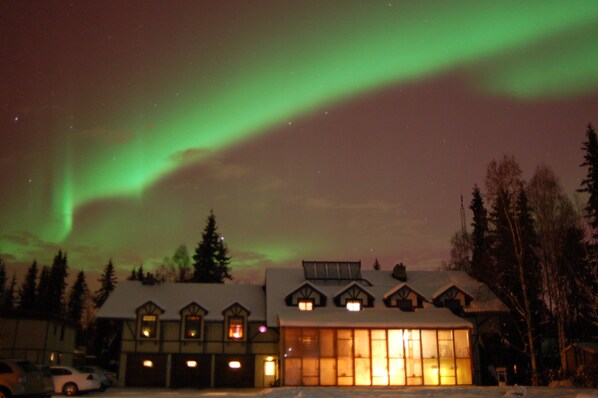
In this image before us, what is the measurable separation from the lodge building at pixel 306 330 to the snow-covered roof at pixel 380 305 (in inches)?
3.1

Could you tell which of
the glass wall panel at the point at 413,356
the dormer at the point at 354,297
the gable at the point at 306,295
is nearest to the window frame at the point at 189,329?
the gable at the point at 306,295

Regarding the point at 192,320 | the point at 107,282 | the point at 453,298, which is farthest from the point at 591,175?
the point at 107,282

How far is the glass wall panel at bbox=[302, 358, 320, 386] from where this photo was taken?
114ft

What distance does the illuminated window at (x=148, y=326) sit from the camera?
39531 mm

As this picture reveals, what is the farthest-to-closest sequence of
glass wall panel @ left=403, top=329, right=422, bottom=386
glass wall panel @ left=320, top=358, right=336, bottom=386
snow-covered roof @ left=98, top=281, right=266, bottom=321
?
1. snow-covered roof @ left=98, top=281, right=266, bottom=321
2. glass wall panel @ left=403, top=329, right=422, bottom=386
3. glass wall panel @ left=320, top=358, right=336, bottom=386

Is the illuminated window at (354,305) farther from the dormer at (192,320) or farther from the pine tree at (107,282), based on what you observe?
the pine tree at (107,282)

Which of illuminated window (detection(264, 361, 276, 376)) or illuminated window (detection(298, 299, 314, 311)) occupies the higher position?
illuminated window (detection(298, 299, 314, 311))

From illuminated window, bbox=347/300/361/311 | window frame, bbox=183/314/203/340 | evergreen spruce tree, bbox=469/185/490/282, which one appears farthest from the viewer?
evergreen spruce tree, bbox=469/185/490/282

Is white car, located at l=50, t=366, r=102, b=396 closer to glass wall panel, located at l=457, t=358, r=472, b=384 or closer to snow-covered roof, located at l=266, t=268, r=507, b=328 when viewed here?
snow-covered roof, located at l=266, t=268, r=507, b=328

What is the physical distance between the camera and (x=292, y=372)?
35.1m

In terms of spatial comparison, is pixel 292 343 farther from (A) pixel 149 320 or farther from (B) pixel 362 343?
(A) pixel 149 320

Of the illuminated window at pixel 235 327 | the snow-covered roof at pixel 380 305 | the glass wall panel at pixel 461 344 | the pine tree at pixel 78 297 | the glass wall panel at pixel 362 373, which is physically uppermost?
the pine tree at pixel 78 297

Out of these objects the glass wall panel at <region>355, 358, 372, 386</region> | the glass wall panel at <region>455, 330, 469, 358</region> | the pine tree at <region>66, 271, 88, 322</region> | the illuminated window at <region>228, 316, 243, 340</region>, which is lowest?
the glass wall panel at <region>355, 358, 372, 386</region>

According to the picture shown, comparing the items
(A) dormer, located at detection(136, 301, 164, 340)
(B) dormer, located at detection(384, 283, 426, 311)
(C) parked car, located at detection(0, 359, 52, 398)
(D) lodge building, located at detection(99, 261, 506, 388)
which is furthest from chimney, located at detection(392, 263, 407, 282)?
(C) parked car, located at detection(0, 359, 52, 398)
